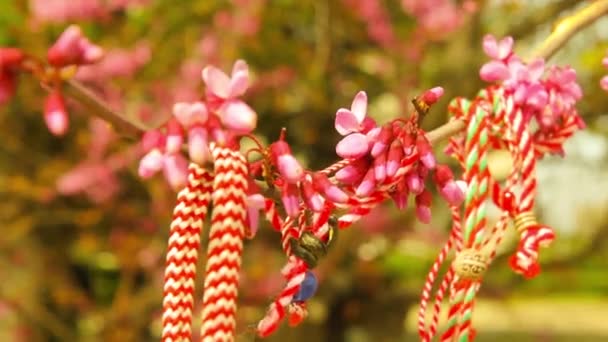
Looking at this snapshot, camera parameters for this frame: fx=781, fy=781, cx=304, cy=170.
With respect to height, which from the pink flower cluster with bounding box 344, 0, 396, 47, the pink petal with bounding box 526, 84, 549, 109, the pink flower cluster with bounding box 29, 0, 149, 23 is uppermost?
the pink flower cluster with bounding box 29, 0, 149, 23

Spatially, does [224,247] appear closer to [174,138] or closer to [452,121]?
[174,138]

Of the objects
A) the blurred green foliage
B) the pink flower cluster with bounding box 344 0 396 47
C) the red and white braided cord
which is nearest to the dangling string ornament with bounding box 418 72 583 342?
the red and white braided cord

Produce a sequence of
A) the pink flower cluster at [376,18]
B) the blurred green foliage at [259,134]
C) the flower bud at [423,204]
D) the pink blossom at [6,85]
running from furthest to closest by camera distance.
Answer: the pink flower cluster at [376,18] < the blurred green foliage at [259,134] < the flower bud at [423,204] < the pink blossom at [6,85]

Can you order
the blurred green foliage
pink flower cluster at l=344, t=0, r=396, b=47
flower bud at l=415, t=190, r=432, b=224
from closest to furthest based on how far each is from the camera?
flower bud at l=415, t=190, r=432, b=224 < the blurred green foliage < pink flower cluster at l=344, t=0, r=396, b=47

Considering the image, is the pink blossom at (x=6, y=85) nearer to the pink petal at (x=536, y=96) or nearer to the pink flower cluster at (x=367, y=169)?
the pink flower cluster at (x=367, y=169)

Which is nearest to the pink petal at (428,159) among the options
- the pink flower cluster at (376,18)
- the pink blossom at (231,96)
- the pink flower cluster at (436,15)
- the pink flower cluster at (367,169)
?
the pink flower cluster at (367,169)

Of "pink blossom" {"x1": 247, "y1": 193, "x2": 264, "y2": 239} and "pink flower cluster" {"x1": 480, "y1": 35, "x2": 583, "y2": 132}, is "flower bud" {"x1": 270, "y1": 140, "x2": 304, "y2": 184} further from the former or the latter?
"pink flower cluster" {"x1": 480, "y1": 35, "x2": 583, "y2": 132}

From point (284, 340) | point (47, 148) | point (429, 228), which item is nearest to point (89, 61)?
point (284, 340)

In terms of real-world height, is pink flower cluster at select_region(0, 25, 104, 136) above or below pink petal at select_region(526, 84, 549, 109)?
below
